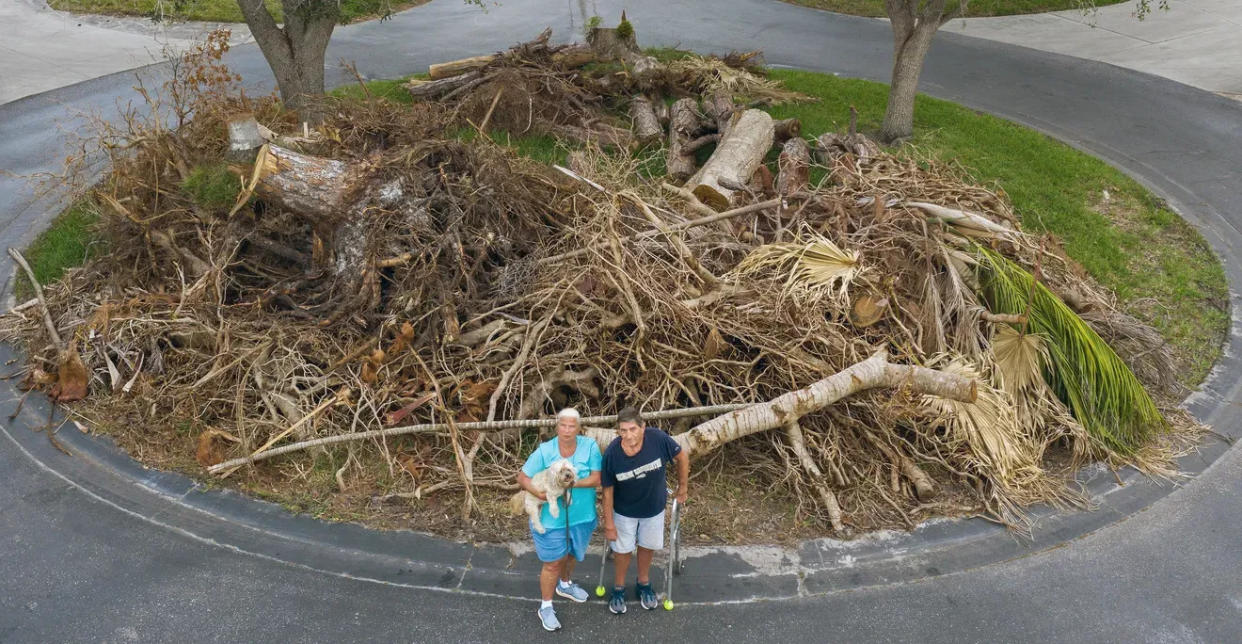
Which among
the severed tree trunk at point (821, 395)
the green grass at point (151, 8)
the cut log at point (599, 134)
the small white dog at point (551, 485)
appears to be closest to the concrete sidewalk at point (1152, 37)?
the cut log at point (599, 134)

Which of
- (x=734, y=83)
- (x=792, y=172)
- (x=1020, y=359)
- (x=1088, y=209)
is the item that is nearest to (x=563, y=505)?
(x=1020, y=359)

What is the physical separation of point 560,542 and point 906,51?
8.37 meters

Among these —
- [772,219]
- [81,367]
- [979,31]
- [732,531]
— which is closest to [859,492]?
[732,531]

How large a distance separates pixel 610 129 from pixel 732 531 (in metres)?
6.27

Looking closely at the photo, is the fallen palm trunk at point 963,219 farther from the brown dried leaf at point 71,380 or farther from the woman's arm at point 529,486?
the brown dried leaf at point 71,380

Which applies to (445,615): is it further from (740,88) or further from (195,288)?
(740,88)

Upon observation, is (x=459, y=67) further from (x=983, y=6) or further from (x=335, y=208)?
(x=983, y=6)

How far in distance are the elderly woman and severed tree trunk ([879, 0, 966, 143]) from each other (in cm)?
786

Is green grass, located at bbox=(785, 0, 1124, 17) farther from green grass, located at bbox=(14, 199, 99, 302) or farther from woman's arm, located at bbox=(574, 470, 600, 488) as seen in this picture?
woman's arm, located at bbox=(574, 470, 600, 488)

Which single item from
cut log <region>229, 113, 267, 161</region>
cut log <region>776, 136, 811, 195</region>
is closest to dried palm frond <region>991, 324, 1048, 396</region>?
cut log <region>776, 136, 811, 195</region>

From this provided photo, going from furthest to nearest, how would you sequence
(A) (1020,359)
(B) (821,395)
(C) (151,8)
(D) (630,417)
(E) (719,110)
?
(C) (151,8) → (E) (719,110) → (A) (1020,359) → (B) (821,395) → (D) (630,417)

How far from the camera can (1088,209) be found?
936 centimetres

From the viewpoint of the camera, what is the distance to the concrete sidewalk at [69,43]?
13.3 meters

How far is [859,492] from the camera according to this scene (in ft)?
18.3
